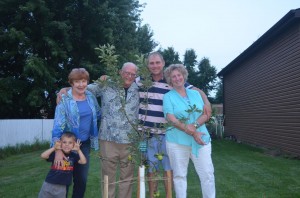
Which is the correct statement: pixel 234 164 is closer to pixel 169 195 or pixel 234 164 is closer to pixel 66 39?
pixel 169 195

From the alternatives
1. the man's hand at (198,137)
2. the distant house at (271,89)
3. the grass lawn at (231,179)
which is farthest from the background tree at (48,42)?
the man's hand at (198,137)

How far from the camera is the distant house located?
10133mm

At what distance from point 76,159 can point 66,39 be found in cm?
1314

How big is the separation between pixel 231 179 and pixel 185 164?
3.28 meters

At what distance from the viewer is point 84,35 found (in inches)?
687

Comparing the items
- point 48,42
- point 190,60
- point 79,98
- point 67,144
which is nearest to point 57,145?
point 67,144

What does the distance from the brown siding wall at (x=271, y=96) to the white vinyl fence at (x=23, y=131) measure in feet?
30.3

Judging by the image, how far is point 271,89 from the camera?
12.3m

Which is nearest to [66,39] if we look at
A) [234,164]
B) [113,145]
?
[234,164]

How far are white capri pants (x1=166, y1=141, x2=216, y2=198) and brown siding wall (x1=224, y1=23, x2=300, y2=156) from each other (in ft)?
23.9

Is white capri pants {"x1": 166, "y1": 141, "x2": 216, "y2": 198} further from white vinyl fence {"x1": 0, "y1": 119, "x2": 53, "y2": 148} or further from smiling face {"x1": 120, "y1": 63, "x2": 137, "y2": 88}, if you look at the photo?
white vinyl fence {"x1": 0, "y1": 119, "x2": 53, "y2": 148}

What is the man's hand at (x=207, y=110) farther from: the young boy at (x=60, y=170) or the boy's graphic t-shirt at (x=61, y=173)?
the boy's graphic t-shirt at (x=61, y=173)

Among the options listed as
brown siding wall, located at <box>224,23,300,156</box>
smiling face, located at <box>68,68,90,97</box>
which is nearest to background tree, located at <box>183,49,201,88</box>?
brown siding wall, located at <box>224,23,300,156</box>

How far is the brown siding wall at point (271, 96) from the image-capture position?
10.2 meters
